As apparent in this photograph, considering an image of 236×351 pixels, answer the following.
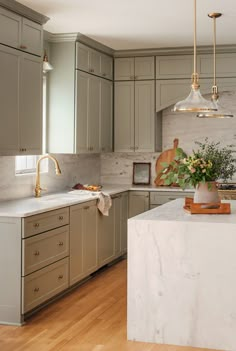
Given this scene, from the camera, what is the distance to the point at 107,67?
711cm

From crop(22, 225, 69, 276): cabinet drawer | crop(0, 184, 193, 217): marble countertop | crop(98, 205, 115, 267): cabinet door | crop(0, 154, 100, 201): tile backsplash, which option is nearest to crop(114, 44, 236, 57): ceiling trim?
crop(0, 154, 100, 201): tile backsplash

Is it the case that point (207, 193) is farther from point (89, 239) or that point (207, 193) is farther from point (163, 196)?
point (163, 196)

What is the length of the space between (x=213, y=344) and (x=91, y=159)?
387 cm

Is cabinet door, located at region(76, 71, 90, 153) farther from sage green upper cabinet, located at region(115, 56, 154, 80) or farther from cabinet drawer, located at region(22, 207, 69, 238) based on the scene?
cabinet drawer, located at region(22, 207, 69, 238)

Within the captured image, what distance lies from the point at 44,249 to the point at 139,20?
7.60ft

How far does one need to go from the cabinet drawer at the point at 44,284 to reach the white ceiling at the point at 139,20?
7.23 ft

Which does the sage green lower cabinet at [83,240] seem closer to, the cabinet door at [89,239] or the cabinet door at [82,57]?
the cabinet door at [89,239]

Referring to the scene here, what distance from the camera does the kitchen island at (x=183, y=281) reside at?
3.92 m

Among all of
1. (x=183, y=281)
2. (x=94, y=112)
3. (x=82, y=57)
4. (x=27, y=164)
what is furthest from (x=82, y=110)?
(x=183, y=281)

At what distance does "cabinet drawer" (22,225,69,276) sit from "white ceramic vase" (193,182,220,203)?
51.5 inches

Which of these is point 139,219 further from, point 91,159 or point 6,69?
point 91,159

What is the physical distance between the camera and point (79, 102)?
249 inches

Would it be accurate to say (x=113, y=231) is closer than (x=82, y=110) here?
No

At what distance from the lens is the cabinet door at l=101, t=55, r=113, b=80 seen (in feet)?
22.8
